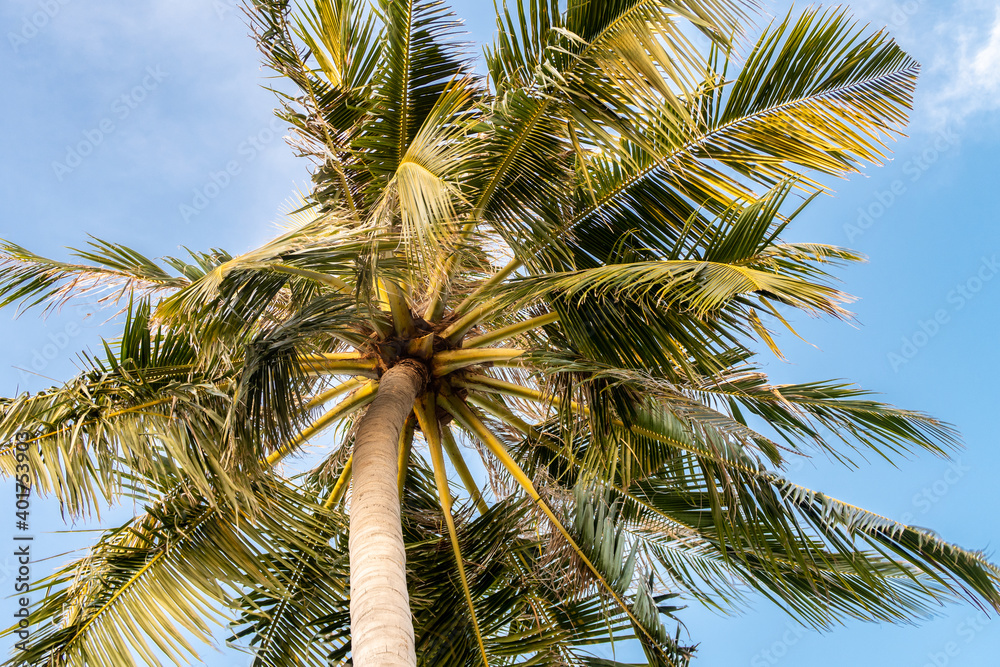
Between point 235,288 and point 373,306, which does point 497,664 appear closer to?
point 373,306

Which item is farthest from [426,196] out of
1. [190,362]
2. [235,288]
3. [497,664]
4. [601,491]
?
[497,664]

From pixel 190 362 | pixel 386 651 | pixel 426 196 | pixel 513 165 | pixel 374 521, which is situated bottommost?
pixel 386 651

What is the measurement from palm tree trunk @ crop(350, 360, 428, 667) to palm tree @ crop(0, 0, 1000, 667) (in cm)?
2

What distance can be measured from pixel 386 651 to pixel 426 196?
1988 millimetres

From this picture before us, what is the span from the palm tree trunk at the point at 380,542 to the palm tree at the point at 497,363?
0.7 inches

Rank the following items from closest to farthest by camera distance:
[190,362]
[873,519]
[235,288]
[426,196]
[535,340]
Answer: [426,196], [235,288], [873,519], [190,362], [535,340]

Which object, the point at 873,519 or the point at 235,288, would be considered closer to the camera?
the point at 235,288

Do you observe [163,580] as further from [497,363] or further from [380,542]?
[497,363]

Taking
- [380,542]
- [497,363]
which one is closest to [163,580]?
[380,542]

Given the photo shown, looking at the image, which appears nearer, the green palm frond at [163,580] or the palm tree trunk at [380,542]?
the palm tree trunk at [380,542]

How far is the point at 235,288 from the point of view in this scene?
4.10 m

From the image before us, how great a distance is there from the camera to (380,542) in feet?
13.2

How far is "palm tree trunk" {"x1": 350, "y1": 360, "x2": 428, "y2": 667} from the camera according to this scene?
11.7 feet

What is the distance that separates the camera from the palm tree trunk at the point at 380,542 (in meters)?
3.55
